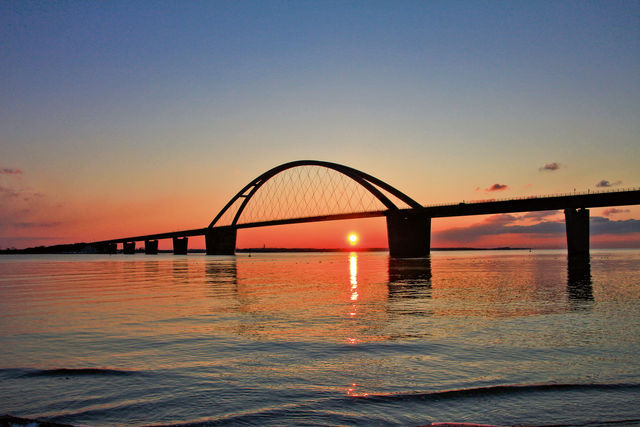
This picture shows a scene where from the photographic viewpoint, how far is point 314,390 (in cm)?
642

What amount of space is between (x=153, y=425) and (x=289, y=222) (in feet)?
357

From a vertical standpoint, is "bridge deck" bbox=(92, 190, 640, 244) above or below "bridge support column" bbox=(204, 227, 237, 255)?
above

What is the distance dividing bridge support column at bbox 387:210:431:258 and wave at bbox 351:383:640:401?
297 feet

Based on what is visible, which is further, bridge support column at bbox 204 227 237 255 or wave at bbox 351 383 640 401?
bridge support column at bbox 204 227 237 255

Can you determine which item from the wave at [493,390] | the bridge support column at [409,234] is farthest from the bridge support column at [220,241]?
the wave at [493,390]

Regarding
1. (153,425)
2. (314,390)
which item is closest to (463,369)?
(314,390)

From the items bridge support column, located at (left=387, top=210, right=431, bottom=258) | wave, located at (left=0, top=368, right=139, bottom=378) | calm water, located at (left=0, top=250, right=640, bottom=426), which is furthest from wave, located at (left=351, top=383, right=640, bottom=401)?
bridge support column, located at (left=387, top=210, right=431, bottom=258)

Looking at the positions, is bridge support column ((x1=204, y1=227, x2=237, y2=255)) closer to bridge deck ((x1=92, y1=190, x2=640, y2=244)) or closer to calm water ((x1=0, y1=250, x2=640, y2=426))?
bridge deck ((x1=92, y1=190, x2=640, y2=244))

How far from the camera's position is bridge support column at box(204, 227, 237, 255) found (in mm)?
154875

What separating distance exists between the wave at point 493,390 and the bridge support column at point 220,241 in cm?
15024

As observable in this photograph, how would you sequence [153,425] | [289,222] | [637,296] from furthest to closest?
1. [289,222]
2. [637,296]
3. [153,425]

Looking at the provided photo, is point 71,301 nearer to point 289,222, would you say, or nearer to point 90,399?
point 90,399

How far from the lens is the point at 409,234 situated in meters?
97.5

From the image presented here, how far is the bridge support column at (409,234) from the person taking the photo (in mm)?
96625
